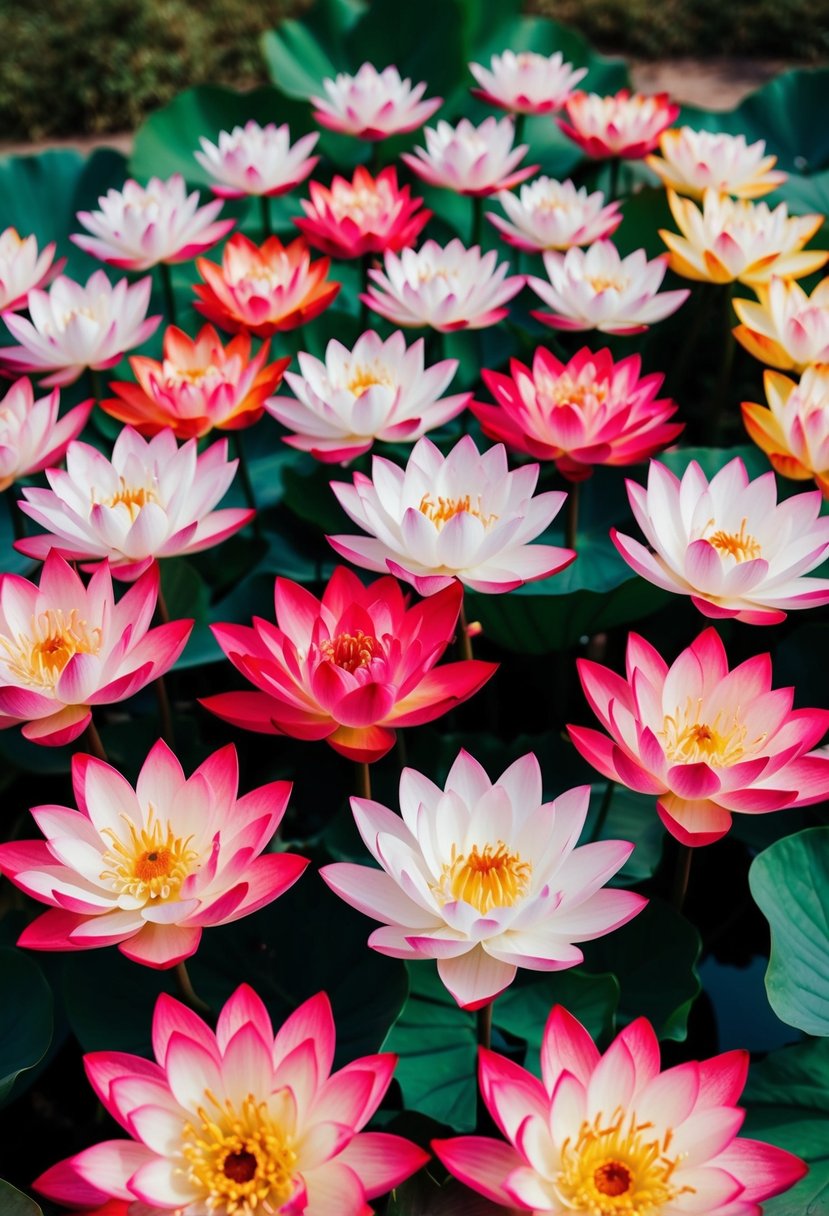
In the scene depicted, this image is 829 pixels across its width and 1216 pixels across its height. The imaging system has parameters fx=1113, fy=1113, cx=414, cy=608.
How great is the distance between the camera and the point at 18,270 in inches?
47.6

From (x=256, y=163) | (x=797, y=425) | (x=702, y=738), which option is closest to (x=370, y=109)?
(x=256, y=163)

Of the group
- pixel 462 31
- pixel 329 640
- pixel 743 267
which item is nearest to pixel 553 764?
pixel 329 640

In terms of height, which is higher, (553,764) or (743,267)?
(743,267)

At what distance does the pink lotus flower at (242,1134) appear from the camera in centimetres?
55

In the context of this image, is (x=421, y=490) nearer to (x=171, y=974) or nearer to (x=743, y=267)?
(x=171, y=974)

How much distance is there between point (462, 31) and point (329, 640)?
147 cm

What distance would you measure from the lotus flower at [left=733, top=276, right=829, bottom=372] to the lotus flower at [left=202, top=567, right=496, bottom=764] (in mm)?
515

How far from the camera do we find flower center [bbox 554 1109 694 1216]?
1.80 ft

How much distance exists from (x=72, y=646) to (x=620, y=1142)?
48 cm

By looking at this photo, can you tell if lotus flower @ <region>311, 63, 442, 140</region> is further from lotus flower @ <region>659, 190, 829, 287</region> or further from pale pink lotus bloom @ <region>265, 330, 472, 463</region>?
pale pink lotus bloom @ <region>265, 330, 472, 463</region>

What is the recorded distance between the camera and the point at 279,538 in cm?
125

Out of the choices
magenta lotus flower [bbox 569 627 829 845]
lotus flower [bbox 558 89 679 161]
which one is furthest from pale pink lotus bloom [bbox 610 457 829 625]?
lotus flower [bbox 558 89 679 161]

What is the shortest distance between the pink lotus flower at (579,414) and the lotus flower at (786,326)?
0.16 m

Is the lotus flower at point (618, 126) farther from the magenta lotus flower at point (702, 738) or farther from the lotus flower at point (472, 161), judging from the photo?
the magenta lotus flower at point (702, 738)
